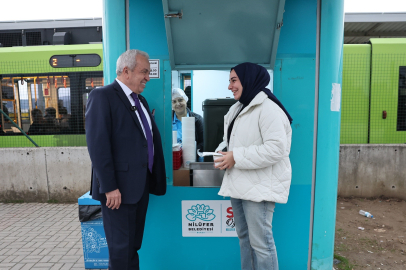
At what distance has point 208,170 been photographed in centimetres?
226

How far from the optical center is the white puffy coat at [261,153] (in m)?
1.57

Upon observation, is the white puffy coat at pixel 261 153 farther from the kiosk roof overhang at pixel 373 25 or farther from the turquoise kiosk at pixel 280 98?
the kiosk roof overhang at pixel 373 25

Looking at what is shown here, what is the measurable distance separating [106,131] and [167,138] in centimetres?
66

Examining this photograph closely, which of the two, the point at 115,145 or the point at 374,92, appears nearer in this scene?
the point at 115,145

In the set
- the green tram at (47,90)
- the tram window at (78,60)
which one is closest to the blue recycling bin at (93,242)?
the green tram at (47,90)

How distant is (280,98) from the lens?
217 cm

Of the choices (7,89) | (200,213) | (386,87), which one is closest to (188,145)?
(200,213)

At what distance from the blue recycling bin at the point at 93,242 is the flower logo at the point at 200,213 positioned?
962 millimetres

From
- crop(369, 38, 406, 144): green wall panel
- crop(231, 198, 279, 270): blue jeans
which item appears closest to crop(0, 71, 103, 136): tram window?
crop(231, 198, 279, 270): blue jeans

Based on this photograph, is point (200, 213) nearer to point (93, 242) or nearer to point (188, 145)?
point (188, 145)

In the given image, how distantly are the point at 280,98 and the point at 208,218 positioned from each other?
3.64 feet

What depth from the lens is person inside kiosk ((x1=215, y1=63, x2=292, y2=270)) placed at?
1586mm

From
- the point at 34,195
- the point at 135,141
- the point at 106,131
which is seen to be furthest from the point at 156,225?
the point at 34,195

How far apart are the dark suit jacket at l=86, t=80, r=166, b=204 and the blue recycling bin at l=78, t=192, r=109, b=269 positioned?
103 centimetres
